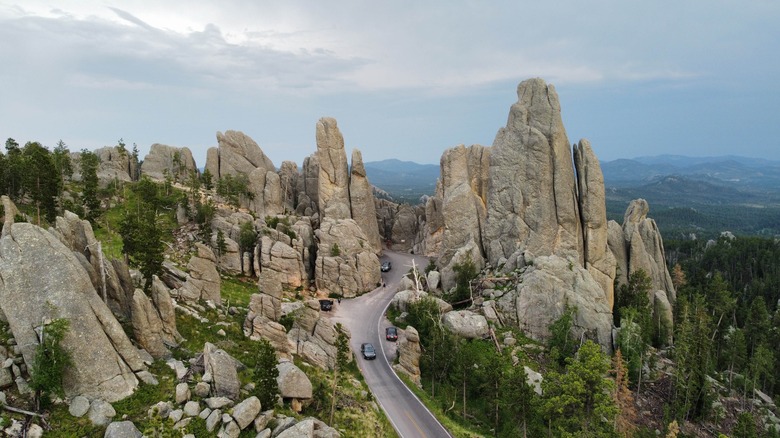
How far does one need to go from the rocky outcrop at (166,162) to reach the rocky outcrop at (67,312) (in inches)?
3033

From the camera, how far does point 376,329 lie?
195 feet

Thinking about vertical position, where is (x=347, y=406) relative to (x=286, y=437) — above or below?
below

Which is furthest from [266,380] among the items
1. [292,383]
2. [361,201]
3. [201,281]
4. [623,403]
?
[361,201]

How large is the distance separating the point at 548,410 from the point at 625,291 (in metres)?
39.3

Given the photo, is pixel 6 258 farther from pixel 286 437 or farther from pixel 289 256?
pixel 289 256

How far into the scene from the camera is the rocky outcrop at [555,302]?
56.6 meters

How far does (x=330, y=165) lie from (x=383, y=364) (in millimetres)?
54504

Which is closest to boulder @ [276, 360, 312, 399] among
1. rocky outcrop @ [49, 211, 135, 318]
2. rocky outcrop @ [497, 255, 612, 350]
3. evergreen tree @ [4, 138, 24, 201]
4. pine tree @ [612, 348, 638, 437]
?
rocky outcrop @ [49, 211, 135, 318]

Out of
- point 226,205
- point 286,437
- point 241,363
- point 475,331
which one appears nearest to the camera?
point 286,437

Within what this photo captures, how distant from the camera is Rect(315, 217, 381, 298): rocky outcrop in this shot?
71250 millimetres

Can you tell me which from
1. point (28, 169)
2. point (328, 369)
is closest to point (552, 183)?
point (328, 369)

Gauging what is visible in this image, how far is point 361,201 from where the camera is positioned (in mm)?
96875

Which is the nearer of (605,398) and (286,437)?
(286,437)

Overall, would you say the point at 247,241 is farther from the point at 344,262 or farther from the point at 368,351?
the point at 368,351
